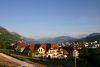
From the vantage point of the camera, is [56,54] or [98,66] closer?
[98,66]

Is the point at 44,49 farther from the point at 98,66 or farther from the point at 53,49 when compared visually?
the point at 98,66

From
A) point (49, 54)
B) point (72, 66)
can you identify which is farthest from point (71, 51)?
point (72, 66)

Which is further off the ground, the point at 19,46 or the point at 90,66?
the point at 19,46

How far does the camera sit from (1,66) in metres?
32.2

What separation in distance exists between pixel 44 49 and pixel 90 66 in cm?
3545

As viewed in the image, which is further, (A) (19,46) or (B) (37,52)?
(A) (19,46)

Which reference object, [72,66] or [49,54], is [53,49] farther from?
[72,66]

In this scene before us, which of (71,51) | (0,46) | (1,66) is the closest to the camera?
(1,66)

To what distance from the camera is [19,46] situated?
86.1 meters

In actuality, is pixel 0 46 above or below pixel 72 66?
above

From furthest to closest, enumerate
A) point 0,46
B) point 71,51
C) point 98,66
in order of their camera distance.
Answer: point 71,51 < point 0,46 < point 98,66

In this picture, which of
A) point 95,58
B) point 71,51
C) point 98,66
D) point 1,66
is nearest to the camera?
point 1,66

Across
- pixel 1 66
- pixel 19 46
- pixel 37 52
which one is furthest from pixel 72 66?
pixel 19 46

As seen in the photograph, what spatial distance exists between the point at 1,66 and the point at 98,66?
2141 centimetres
